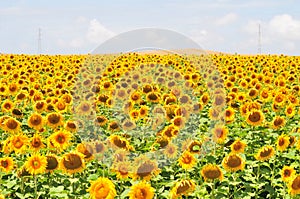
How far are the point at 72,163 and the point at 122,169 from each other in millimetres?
555

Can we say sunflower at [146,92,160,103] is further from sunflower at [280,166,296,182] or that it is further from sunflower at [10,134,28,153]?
sunflower at [280,166,296,182]

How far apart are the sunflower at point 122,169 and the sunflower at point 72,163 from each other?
39 cm

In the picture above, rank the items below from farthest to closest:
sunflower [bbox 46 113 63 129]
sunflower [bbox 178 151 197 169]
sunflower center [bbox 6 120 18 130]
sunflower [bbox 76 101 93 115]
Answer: sunflower [bbox 76 101 93 115]
sunflower [bbox 46 113 63 129]
sunflower center [bbox 6 120 18 130]
sunflower [bbox 178 151 197 169]

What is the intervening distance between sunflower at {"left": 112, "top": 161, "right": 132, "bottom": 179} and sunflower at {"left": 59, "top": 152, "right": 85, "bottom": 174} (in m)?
0.39

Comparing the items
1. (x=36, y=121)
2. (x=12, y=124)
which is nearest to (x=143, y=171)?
(x=36, y=121)

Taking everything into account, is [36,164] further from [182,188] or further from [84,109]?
[84,109]

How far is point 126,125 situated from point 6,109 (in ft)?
8.64

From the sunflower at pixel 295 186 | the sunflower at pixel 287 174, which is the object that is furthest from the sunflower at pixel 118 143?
the sunflower at pixel 295 186

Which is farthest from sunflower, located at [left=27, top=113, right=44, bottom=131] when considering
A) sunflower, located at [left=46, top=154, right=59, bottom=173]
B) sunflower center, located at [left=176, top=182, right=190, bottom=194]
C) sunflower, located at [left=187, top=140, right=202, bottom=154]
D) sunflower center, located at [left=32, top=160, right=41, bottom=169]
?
sunflower center, located at [left=176, top=182, right=190, bottom=194]

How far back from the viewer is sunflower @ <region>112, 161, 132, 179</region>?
19.0 feet

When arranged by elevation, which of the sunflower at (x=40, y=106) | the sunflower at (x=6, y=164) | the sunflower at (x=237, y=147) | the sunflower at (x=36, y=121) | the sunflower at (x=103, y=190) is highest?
the sunflower at (x=40, y=106)

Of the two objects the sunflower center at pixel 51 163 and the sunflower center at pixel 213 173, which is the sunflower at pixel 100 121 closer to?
the sunflower center at pixel 51 163

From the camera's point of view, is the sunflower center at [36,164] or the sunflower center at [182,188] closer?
the sunflower center at [182,188]

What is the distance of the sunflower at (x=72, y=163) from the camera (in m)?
5.89
